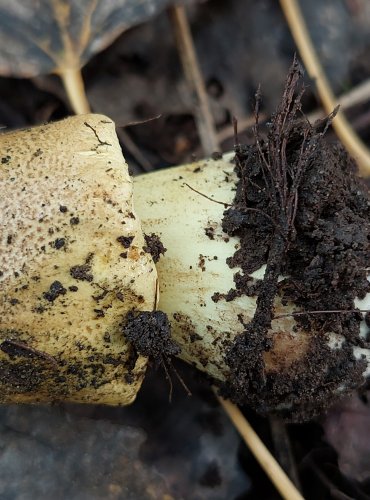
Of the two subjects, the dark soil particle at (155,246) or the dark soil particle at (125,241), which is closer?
the dark soil particle at (125,241)

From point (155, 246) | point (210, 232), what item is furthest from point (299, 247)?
point (155, 246)

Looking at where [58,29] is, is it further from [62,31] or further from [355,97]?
[355,97]

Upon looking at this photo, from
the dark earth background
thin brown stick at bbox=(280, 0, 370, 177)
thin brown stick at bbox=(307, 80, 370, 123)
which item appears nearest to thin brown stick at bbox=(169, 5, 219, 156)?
the dark earth background

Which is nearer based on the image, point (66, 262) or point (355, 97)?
point (66, 262)

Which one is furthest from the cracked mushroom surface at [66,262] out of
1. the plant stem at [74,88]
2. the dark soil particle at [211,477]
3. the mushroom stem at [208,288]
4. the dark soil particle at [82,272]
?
the dark soil particle at [211,477]

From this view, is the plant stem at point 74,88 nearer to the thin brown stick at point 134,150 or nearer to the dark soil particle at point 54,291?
the thin brown stick at point 134,150

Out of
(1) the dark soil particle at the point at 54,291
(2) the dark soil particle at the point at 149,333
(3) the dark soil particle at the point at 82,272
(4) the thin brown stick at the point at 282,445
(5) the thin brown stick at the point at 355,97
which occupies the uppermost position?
(5) the thin brown stick at the point at 355,97
